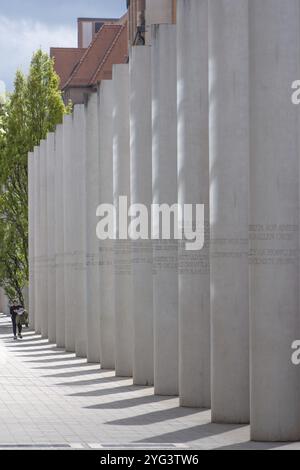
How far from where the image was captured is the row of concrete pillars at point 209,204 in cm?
1775

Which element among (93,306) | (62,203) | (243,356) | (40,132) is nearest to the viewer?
(243,356)

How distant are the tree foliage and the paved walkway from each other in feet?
99.1

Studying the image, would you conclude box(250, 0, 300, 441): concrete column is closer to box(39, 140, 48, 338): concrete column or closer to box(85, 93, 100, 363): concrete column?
box(85, 93, 100, 363): concrete column

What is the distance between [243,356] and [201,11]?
6455mm

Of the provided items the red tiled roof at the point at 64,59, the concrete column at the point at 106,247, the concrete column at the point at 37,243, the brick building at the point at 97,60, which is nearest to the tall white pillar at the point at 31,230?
the concrete column at the point at 37,243

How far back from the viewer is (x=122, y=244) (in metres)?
30.7

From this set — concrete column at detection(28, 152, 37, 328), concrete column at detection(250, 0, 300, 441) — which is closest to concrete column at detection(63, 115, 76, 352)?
concrete column at detection(28, 152, 37, 328)

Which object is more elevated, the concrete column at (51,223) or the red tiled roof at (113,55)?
the red tiled roof at (113,55)

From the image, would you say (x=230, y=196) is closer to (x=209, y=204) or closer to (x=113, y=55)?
(x=209, y=204)

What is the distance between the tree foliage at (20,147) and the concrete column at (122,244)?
Result: 31.3 m

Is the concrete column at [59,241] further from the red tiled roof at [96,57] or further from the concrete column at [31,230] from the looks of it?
the red tiled roof at [96,57]
